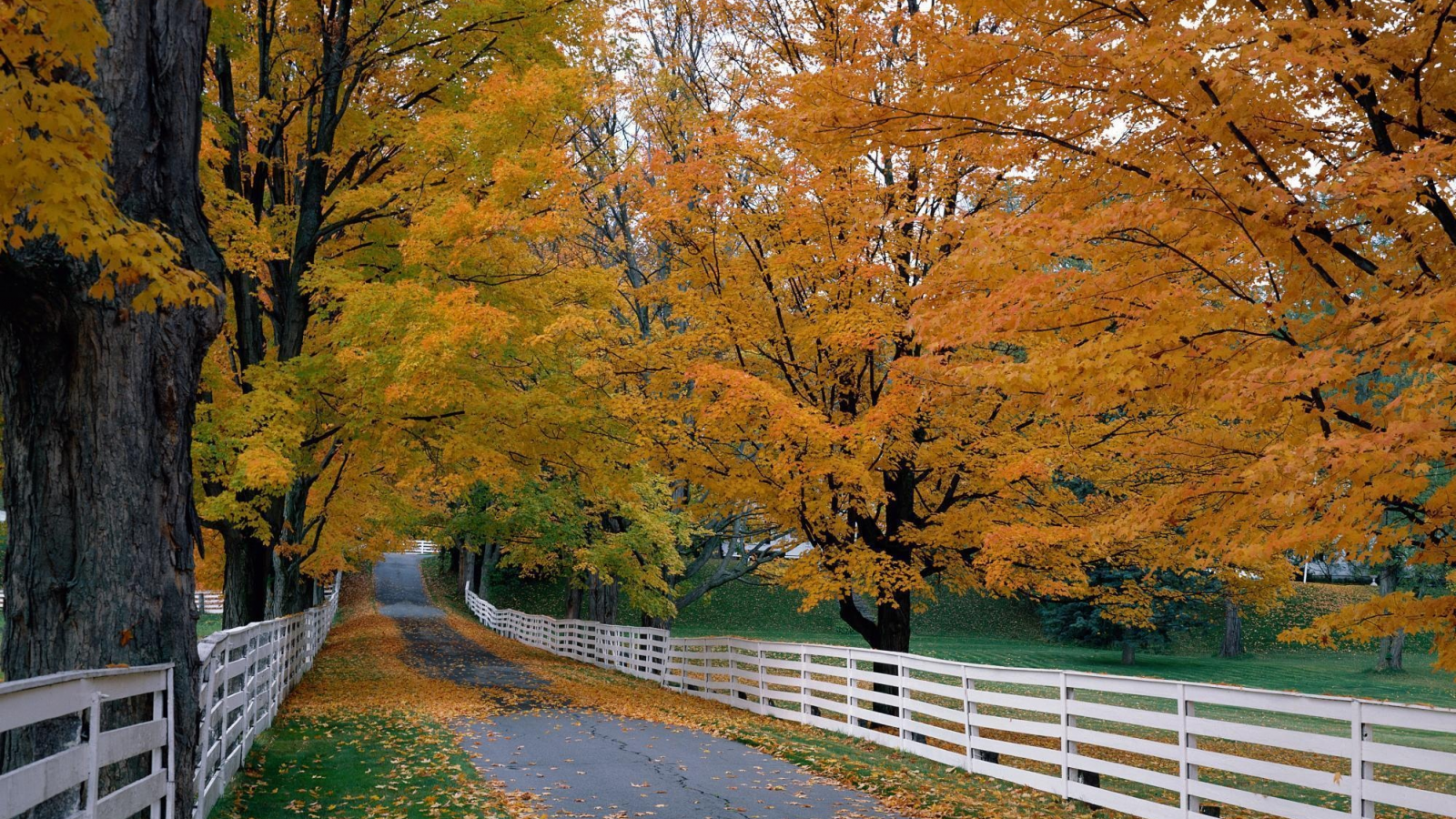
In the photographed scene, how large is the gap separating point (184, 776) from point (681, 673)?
14164mm

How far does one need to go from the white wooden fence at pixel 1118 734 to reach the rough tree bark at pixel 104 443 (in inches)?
255

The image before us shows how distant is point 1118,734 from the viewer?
10.7 metres

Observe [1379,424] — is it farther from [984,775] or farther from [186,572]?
[186,572]

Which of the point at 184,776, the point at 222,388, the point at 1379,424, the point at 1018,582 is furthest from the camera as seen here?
the point at 222,388

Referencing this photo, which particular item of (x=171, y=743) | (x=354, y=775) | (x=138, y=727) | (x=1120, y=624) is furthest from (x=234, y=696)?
(x=1120, y=624)

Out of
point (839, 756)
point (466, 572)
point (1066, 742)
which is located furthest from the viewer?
point (466, 572)

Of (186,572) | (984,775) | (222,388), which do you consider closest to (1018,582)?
(984,775)

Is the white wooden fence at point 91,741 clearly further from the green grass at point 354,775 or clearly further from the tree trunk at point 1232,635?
the tree trunk at point 1232,635

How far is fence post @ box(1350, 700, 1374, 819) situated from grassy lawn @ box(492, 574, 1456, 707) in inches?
1114

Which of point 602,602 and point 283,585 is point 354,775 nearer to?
point 283,585

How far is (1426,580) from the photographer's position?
124 feet

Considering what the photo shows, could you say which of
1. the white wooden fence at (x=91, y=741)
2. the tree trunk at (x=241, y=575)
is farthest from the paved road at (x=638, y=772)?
the tree trunk at (x=241, y=575)

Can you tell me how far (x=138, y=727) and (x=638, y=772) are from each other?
4949mm

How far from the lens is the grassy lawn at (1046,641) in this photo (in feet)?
114
